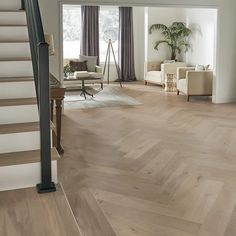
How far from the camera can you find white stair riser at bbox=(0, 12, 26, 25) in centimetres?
404

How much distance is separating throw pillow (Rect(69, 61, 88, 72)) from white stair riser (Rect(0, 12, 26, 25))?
5.25m

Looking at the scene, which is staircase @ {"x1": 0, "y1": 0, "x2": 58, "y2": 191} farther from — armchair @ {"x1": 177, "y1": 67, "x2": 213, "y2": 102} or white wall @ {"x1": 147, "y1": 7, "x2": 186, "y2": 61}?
white wall @ {"x1": 147, "y1": 7, "x2": 186, "y2": 61}

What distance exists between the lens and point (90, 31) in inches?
426

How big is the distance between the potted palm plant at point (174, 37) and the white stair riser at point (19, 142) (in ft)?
26.3

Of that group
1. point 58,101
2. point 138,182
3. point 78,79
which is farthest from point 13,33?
point 78,79

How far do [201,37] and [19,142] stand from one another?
24.9 feet

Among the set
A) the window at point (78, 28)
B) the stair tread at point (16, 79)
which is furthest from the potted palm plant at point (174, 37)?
the stair tread at point (16, 79)

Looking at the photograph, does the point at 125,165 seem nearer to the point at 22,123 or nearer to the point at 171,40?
the point at 22,123

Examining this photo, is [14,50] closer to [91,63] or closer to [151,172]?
[151,172]

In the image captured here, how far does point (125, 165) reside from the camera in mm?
4098

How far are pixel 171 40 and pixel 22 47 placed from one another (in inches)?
292

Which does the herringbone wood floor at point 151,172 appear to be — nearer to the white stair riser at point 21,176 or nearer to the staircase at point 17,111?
the white stair riser at point 21,176

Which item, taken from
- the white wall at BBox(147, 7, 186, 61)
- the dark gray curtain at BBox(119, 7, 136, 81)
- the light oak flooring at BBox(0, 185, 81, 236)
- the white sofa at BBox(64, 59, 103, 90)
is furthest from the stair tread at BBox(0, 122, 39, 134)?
the dark gray curtain at BBox(119, 7, 136, 81)

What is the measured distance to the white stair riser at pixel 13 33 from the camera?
3.84 meters
